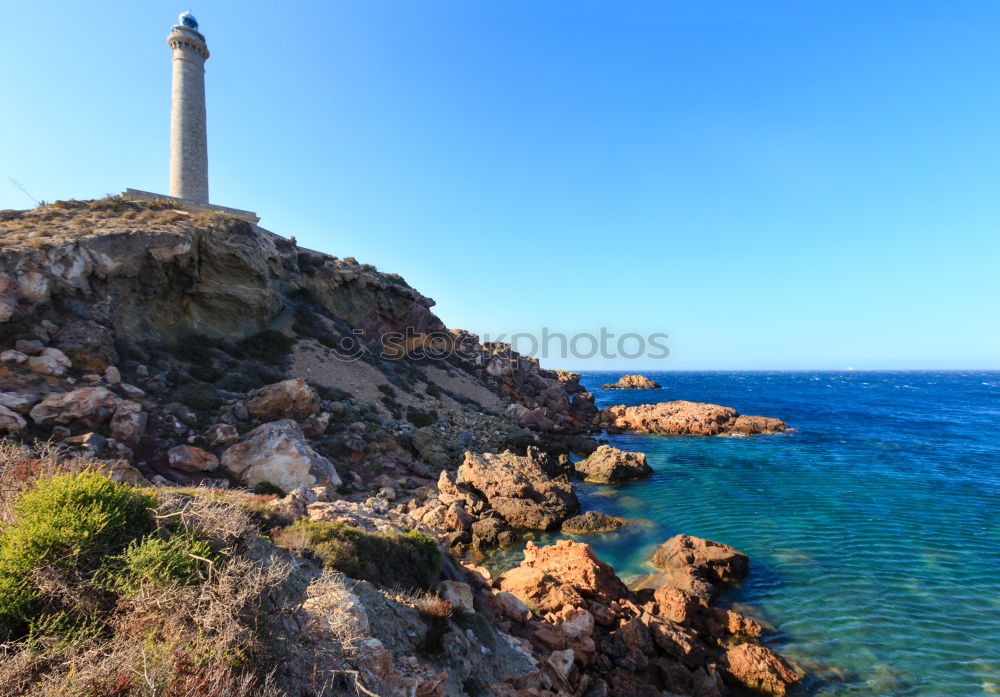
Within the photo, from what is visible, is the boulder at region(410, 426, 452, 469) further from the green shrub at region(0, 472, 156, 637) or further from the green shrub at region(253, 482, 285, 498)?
the green shrub at region(0, 472, 156, 637)

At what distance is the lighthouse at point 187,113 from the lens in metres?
26.7

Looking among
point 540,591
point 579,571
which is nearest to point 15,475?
point 540,591

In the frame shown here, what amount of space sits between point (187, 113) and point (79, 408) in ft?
78.7

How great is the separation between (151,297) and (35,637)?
20.6m

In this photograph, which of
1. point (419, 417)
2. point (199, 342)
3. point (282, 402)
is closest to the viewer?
point (282, 402)

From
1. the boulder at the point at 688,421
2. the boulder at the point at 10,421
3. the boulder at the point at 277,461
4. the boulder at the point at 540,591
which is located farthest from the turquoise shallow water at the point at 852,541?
the boulder at the point at 10,421

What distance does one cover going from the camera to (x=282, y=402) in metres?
16.7

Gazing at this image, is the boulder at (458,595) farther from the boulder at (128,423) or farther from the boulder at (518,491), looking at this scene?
the boulder at (128,423)

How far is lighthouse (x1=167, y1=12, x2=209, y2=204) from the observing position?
1051 inches

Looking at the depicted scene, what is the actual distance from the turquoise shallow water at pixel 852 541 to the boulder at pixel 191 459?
11941 millimetres

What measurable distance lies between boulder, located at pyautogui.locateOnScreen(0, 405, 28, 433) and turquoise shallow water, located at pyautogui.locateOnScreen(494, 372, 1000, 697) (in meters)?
15.7

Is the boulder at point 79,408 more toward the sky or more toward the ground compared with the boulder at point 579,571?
more toward the sky

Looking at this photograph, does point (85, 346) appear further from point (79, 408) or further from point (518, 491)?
point (518, 491)

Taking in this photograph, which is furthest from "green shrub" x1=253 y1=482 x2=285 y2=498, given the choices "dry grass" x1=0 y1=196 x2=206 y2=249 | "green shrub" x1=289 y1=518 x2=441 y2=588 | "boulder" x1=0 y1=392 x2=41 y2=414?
"dry grass" x1=0 y1=196 x2=206 y2=249
